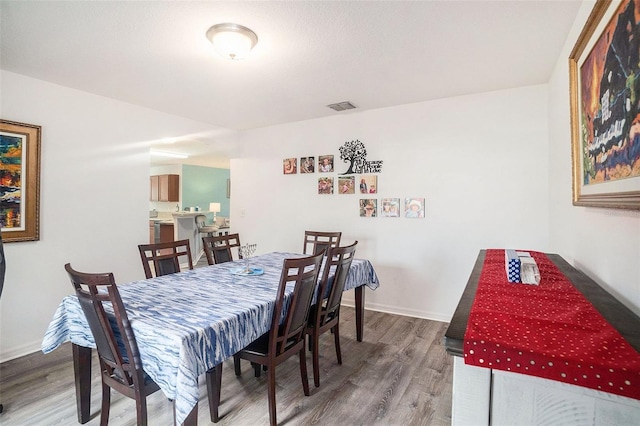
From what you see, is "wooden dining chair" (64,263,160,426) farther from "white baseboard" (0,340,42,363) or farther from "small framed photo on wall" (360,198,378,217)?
"small framed photo on wall" (360,198,378,217)

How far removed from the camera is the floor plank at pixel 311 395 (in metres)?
1.85

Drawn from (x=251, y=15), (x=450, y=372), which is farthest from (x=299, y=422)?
(x=251, y=15)

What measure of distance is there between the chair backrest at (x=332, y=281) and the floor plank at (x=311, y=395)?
1.56 feet

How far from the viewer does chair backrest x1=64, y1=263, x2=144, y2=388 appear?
1330 mm

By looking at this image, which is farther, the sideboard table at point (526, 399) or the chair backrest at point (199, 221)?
the chair backrest at point (199, 221)

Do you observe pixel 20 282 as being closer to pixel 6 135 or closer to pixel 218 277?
pixel 6 135

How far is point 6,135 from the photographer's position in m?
2.62

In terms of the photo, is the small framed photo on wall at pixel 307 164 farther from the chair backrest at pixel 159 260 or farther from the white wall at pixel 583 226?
the white wall at pixel 583 226

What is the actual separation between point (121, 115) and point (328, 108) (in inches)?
92.9

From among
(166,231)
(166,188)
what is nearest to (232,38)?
(166,231)

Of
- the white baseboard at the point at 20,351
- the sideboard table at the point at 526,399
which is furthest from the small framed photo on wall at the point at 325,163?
the white baseboard at the point at 20,351

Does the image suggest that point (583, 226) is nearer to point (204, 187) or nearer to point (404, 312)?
point (404, 312)

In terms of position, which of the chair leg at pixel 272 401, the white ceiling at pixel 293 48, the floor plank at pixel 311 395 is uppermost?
the white ceiling at pixel 293 48

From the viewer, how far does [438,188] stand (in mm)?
3430
